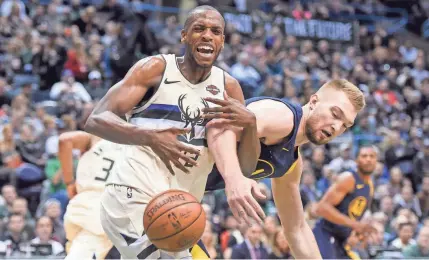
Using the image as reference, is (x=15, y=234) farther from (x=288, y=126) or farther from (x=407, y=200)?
(x=407, y=200)

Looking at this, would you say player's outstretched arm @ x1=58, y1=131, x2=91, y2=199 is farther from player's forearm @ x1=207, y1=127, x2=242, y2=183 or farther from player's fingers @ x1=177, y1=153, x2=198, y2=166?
player's fingers @ x1=177, y1=153, x2=198, y2=166

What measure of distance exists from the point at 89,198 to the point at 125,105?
102 inches

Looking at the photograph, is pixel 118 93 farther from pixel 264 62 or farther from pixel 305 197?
pixel 264 62

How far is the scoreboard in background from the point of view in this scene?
54.6ft

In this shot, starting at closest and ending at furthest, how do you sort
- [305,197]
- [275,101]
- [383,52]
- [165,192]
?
[165,192] < [275,101] < [305,197] < [383,52]

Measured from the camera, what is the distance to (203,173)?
4629 mm

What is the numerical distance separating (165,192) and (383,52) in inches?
567

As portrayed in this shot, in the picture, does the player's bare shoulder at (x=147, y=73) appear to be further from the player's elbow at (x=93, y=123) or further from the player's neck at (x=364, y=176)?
the player's neck at (x=364, y=176)

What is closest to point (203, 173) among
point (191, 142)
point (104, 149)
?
point (191, 142)

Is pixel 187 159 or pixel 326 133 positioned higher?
pixel 187 159

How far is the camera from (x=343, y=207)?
307 inches

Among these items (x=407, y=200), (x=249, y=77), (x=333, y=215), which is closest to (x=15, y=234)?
(x=333, y=215)

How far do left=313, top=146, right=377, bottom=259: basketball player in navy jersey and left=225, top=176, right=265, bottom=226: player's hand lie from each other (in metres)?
3.62

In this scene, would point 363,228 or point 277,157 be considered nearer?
point 277,157
